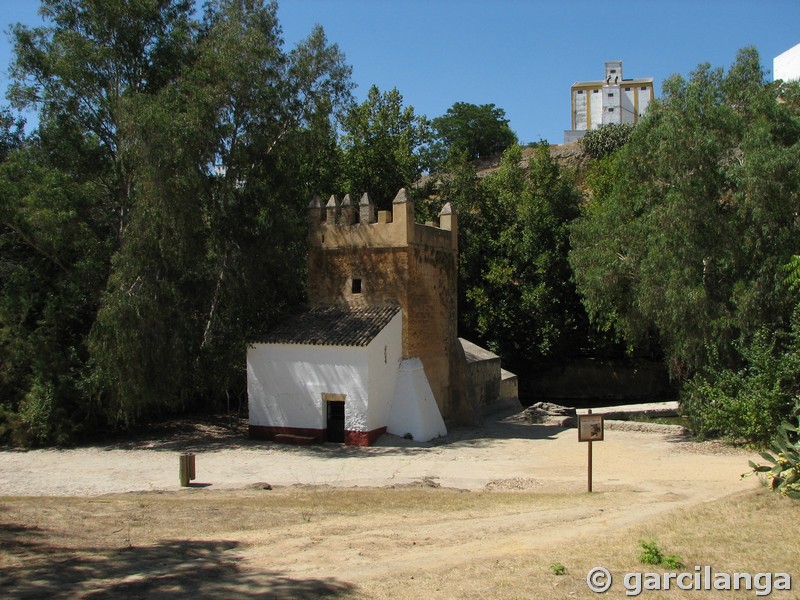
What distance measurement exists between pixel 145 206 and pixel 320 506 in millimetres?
11643

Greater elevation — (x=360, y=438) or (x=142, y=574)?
(x=142, y=574)

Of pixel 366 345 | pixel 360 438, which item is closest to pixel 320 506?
pixel 366 345

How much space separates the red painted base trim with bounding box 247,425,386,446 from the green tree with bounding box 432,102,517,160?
173 ft

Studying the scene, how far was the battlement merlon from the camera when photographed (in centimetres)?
2220

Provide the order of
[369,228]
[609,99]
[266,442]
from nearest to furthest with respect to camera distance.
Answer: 1. [266,442]
2. [369,228]
3. [609,99]

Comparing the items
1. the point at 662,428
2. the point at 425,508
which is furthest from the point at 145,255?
the point at 662,428

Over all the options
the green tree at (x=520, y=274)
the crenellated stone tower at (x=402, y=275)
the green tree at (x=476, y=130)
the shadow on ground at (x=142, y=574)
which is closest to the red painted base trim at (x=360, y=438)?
the crenellated stone tower at (x=402, y=275)

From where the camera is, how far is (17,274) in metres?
21.4

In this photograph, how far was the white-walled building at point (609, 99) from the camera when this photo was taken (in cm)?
8000

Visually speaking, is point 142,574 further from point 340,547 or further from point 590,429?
point 590,429

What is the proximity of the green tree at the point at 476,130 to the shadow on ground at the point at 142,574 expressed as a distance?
64.4 m

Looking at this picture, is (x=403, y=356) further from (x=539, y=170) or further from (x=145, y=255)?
(x=539, y=170)

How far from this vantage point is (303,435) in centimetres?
2127

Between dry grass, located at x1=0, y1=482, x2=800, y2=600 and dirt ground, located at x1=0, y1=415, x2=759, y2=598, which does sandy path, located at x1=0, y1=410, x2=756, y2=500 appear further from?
dry grass, located at x1=0, y1=482, x2=800, y2=600
